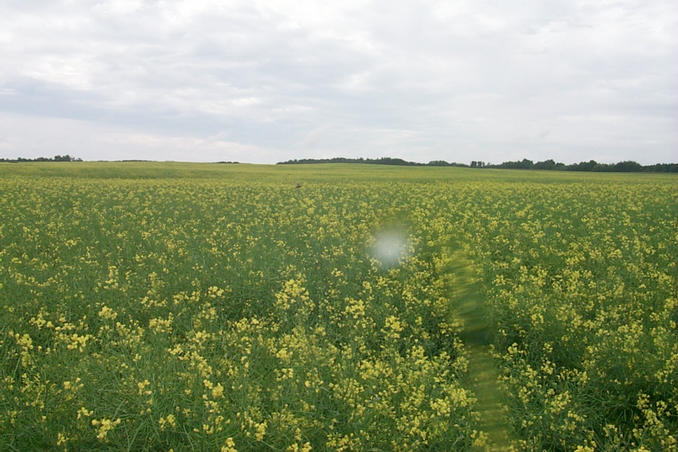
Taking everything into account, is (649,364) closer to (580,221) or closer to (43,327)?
(43,327)

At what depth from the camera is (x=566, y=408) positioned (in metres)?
5.23

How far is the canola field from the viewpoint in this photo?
4520mm

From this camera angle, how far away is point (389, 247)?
11.4 m

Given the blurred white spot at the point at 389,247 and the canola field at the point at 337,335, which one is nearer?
the canola field at the point at 337,335

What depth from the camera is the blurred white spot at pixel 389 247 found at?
10312 mm

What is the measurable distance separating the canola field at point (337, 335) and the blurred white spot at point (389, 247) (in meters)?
0.09

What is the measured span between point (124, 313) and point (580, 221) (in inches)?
529

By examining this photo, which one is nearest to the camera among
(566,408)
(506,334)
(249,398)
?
(249,398)

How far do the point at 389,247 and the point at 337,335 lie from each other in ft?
16.1

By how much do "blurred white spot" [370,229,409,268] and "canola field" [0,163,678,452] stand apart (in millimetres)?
88

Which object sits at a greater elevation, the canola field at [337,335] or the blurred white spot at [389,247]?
the blurred white spot at [389,247]

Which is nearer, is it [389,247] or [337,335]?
[337,335]

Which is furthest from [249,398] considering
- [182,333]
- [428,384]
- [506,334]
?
[506,334]

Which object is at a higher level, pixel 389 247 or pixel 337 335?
pixel 389 247
